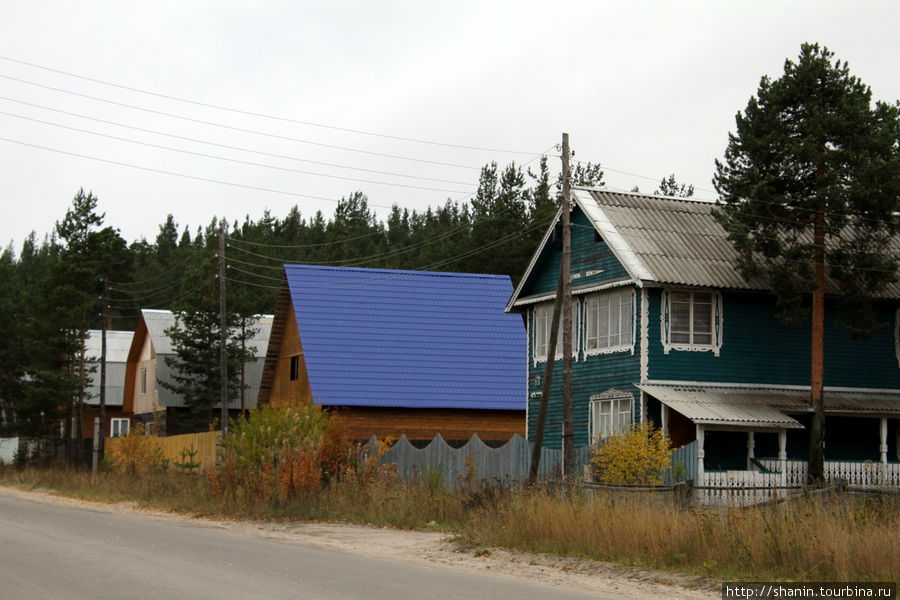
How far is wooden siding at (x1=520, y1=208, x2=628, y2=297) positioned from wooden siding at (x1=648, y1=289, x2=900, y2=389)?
6.07 ft

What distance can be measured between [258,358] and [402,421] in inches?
807

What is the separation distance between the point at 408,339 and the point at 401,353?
3.35 ft

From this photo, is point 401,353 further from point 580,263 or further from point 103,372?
point 103,372

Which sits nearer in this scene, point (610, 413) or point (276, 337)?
point (610, 413)

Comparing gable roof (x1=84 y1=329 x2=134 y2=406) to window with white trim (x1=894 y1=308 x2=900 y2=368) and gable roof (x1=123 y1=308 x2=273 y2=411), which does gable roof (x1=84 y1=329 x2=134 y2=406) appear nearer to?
gable roof (x1=123 y1=308 x2=273 y2=411)

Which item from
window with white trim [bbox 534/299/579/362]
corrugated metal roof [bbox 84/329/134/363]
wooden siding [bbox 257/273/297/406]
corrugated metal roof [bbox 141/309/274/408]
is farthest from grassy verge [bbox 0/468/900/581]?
corrugated metal roof [bbox 84/329/134/363]

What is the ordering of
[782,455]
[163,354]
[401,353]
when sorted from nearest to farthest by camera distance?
1. [782,455]
2. [401,353]
3. [163,354]

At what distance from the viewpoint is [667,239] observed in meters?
31.8

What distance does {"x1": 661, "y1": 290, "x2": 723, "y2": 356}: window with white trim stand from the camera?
30.4 m

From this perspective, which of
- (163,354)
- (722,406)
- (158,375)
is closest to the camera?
(722,406)

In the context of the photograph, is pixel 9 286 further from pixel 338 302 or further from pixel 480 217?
pixel 338 302

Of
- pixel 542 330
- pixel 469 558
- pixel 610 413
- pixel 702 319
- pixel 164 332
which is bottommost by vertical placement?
pixel 469 558

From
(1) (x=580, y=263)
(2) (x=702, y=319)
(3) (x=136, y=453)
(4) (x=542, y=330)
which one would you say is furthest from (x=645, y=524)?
(3) (x=136, y=453)

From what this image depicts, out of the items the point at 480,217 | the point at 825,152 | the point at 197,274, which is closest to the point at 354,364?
the point at 825,152
